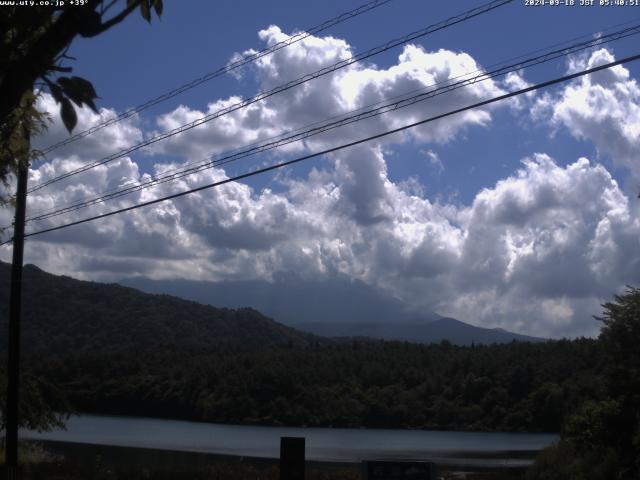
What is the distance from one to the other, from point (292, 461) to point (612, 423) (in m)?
10.5

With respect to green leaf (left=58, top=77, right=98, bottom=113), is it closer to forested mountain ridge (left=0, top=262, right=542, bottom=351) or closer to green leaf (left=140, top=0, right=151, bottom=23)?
Result: green leaf (left=140, top=0, right=151, bottom=23)

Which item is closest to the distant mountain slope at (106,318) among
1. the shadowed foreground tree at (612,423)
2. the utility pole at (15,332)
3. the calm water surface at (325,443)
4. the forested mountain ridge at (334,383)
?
the forested mountain ridge at (334,383)

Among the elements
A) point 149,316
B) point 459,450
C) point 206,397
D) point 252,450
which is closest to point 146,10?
point 252,450

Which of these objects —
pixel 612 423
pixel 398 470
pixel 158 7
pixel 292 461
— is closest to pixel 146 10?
pixel 158 7

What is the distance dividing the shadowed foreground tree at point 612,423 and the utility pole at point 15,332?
552 inches

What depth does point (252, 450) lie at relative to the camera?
55.9m

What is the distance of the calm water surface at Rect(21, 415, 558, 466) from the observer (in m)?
53.7

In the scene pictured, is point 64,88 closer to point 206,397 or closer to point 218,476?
point 218,476

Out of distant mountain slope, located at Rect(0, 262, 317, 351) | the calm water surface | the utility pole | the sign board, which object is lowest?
the calm water surface

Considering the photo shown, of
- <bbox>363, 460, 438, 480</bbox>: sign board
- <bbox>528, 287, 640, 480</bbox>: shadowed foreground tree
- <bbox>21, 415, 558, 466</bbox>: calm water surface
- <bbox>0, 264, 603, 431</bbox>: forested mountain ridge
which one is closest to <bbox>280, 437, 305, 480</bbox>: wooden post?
<bbox>363, 460, 438, 480</bbox>: sign board

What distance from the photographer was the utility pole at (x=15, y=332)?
22609mm

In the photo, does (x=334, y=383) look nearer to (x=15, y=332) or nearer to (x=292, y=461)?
(x=15, y=332)

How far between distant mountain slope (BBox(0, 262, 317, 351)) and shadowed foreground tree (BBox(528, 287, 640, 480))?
11097cm

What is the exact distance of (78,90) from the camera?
574cm
